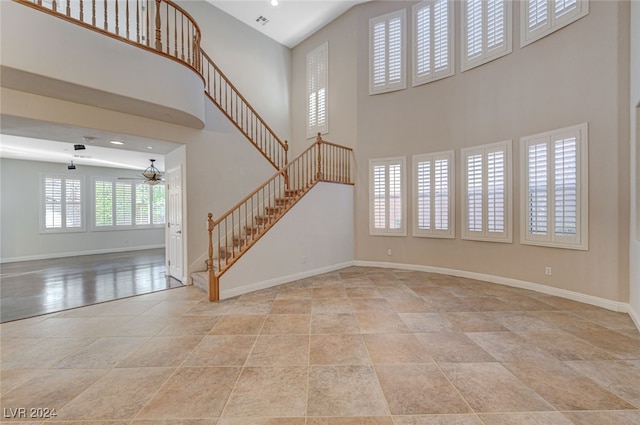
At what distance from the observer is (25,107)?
11.3ft

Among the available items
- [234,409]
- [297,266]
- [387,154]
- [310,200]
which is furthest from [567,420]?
[387,154]

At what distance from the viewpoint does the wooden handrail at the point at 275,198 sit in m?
4.95

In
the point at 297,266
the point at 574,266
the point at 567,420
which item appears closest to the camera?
the point at 567,420

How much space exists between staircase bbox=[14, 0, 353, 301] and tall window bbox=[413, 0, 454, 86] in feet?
8.06

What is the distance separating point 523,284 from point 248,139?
619 cm

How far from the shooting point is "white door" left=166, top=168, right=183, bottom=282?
17.1ft

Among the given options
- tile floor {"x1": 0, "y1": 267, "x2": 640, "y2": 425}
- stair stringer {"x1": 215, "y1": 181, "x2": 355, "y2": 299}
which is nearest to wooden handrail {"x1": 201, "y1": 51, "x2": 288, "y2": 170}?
stair stringer {"x1": 215, "y1": 181, "x2": 355, "y2": 299}

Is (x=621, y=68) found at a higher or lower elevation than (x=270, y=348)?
higher

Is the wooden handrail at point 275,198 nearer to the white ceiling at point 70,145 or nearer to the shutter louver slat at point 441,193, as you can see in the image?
the white ceiling at point 70,145

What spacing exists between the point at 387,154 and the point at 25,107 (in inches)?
245

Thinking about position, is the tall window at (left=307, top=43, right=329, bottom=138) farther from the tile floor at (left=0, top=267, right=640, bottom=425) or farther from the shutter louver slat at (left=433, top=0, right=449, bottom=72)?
the tile floor at (left=0, top=267, right=640, bottom=425)

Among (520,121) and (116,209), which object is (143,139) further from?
(116,209)

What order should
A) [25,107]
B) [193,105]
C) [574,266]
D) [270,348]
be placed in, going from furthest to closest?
[193,105]
[574,266]
[25,107]
[270,348]

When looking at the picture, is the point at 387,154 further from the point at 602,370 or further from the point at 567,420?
the point at 567,420
